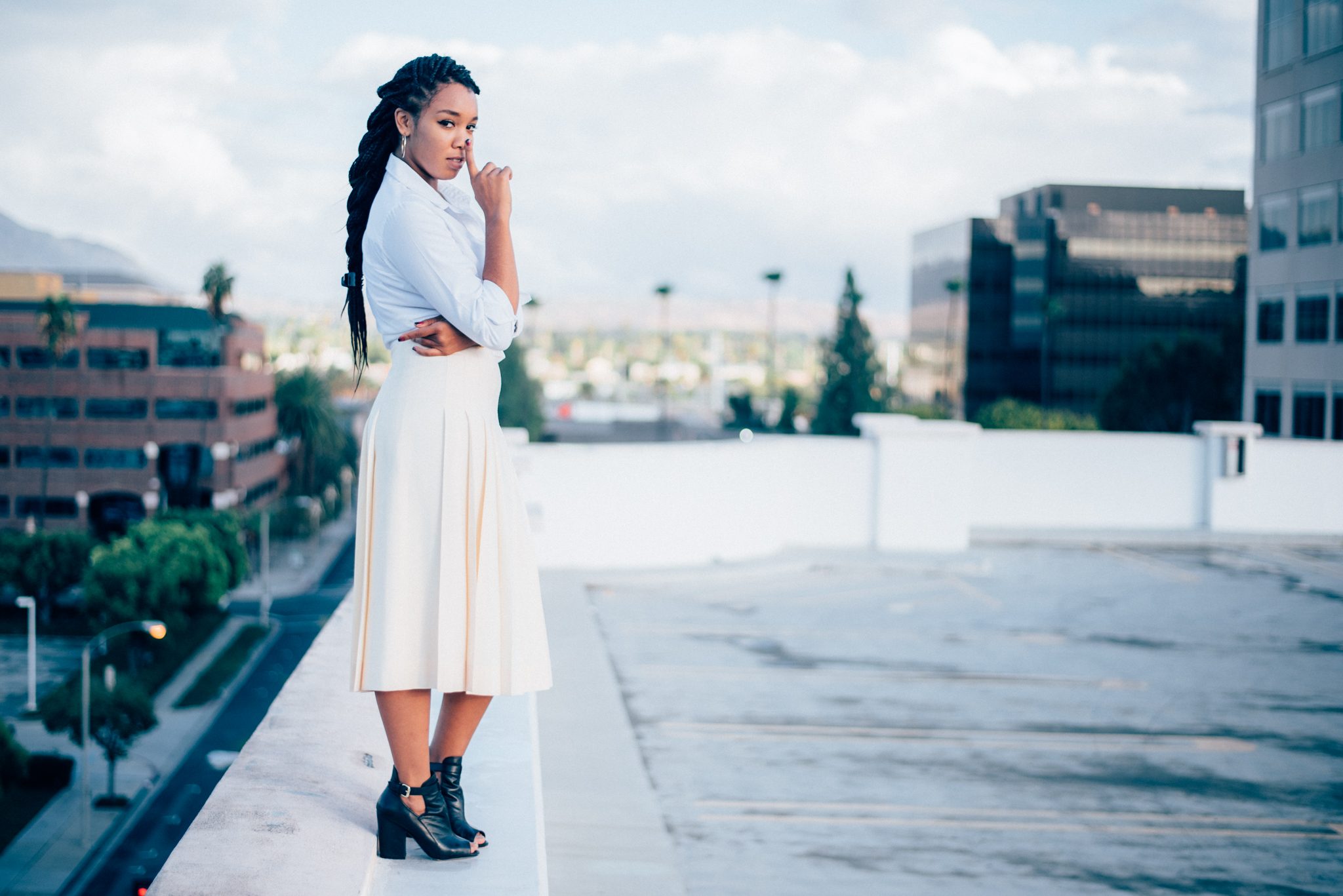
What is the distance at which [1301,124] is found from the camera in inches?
1538

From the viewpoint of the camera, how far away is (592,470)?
15258mm

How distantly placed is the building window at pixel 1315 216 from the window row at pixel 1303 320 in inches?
76.6

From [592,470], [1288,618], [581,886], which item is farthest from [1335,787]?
[592,470]

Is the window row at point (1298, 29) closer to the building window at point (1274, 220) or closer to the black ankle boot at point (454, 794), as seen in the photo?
the building window at point (1274, 220)

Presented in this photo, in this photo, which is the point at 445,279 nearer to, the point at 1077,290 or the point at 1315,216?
the point at 1315,216

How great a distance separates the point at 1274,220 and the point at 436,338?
4523 cm

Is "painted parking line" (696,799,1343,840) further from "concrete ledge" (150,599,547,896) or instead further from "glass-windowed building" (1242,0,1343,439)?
"glass-windowed building" (1242,0,1343,439)

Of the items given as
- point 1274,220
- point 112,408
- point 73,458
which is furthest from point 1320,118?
point 73,458

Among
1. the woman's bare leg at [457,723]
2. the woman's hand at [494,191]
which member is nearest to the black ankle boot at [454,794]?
the woman's bare leg at [457,723]

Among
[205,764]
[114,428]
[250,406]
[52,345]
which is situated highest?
[52,345]

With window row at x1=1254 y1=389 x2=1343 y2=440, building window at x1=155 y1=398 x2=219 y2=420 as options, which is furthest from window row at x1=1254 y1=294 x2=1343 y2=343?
building window at x1=155 y1=398 x2=219 y2=420

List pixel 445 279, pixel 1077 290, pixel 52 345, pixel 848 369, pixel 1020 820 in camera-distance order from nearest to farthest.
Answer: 1. pixel 445 279
2. pixel 1020 820
3. pixel 848 369
4. pixel 52 345
5. pixel 1077 290

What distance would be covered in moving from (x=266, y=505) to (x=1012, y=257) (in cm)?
6681

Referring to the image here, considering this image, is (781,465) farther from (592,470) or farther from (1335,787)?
(1335,787)
